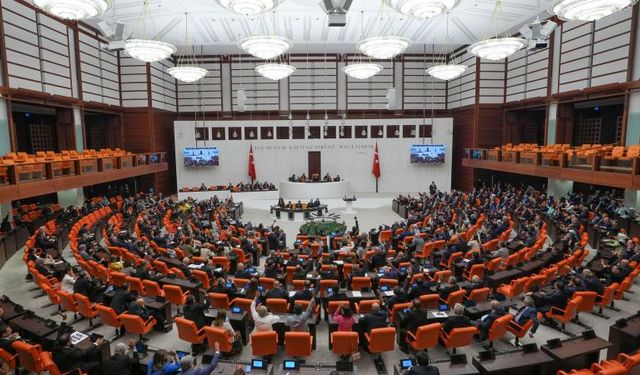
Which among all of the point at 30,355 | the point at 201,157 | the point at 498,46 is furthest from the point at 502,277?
the point at 201,157

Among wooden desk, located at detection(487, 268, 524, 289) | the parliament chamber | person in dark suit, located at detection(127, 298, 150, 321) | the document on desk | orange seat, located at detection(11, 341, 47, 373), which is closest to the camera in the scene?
orange seat, located at detection(11, 341, 47, 373)

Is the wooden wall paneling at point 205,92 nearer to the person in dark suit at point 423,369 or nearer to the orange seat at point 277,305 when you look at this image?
the orange seat at point 277,305

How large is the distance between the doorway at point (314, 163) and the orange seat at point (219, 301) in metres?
21.1

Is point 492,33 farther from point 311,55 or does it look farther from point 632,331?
point 632,331

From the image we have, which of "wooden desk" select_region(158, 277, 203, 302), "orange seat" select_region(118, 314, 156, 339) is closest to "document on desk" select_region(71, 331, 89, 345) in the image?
"orange seat" select_region(118, 314, 156, 339)

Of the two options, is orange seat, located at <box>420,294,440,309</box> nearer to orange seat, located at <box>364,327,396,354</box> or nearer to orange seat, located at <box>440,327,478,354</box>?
orange seat, located at <box>440,327,478,354</box>

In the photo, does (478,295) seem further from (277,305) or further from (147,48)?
(147,48)

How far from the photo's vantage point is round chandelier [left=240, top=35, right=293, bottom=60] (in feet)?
39.8

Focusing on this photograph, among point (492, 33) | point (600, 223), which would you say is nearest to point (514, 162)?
point (600, 223)

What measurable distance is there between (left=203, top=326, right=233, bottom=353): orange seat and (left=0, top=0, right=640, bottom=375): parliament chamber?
4 cm

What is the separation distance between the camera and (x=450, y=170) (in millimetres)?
28500

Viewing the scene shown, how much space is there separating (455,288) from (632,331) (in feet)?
9.61

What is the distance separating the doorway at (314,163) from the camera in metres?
29.0

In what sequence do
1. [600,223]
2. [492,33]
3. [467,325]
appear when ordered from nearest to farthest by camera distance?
[467,325], [600,223], [492,33]
